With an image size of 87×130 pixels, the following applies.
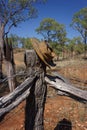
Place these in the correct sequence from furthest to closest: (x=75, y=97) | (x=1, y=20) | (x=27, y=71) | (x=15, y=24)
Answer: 1. (x=15, y=24)
2. (x=1, y=20)
3. (x=27, y=71)
4. (x=75, y=97)

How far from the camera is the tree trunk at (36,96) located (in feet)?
8.15

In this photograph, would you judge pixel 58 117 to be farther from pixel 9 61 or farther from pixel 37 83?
pixel 9 61

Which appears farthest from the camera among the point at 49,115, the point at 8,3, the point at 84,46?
the point at 84,46

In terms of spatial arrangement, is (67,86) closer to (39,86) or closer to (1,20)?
(39,86)

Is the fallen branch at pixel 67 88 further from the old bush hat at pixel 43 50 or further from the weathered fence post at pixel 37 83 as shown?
the old bush hat at pixel 43 50

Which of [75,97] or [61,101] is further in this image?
[61,101]

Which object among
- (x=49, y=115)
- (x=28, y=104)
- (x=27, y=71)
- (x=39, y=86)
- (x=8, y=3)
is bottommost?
(x=49, y=115)

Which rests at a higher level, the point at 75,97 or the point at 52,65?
the point at 52,65

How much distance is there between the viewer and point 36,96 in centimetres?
259

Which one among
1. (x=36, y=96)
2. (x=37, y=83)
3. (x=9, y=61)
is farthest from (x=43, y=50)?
(x=9, y=61)

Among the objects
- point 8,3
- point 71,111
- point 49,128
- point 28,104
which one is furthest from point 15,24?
point 28,104

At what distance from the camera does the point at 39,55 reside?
2.38m

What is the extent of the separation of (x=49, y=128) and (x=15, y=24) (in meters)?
10.0

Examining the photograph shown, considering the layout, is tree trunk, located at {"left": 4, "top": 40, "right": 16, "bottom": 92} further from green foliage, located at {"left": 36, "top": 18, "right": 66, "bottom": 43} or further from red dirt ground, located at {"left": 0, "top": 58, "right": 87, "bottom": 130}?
green foliage, located at {"left": 36, "top": 18, "right": 66, "bottom": 43}
